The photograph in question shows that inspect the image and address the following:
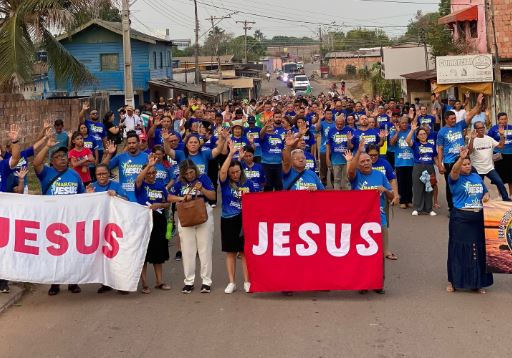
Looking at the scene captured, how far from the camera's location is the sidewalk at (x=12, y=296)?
8658 millimetres

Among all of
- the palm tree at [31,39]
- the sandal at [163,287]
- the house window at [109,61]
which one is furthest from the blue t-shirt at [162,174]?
the house window at [109,61]

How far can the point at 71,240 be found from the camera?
8789mm

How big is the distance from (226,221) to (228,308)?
1.14 m

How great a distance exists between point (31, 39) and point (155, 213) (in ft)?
39.3

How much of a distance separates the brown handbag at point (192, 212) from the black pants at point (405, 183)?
22.3 ft

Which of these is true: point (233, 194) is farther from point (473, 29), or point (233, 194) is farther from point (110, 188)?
point (473, 29)

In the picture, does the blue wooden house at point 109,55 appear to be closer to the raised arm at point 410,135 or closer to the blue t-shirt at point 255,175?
the raised arm at point 410,135

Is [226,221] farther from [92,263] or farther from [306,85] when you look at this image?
[306,85]

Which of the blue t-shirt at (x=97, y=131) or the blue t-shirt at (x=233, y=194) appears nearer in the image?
the blue t-shirt at (x=233, y=194)

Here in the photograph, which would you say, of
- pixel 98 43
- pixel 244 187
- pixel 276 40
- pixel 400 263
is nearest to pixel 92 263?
pixel 244 187

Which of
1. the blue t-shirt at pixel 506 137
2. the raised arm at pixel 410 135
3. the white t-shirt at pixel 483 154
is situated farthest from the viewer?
the blue t-shirt at pixel 506 137

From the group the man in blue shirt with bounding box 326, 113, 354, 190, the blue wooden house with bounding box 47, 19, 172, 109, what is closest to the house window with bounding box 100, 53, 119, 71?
the blue wooden house with bounding box 47, 19, 172, 109

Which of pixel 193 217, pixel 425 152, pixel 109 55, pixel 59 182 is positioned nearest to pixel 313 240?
pixel 193 217

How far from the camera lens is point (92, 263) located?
8789mm
